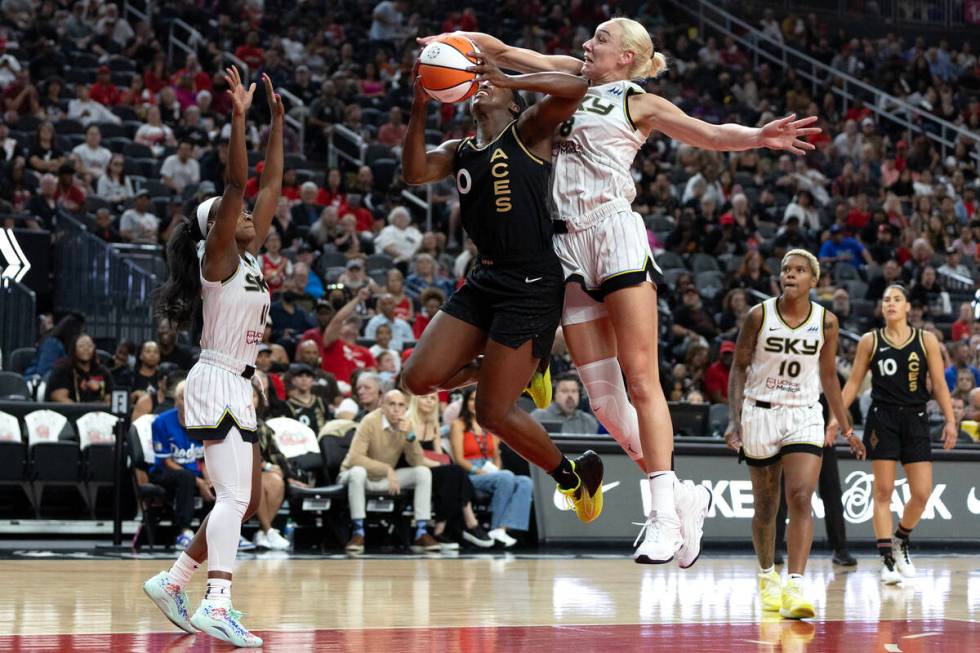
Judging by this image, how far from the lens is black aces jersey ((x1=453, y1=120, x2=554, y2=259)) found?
19.9ft

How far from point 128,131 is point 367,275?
4.05 metres

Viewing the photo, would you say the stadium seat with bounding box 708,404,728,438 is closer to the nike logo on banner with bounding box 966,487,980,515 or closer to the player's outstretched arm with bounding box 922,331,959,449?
the nike logo on banner with bounding box 966,487,980,515

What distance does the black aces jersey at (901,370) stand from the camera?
10.8 meters

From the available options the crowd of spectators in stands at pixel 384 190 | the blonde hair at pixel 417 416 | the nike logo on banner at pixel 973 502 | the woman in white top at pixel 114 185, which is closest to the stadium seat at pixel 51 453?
the crowd of spectators in stands at pixel 384 190

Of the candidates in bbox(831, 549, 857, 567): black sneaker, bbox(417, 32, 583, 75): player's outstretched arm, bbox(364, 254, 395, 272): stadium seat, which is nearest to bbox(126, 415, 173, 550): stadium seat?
bbox(364, 254, 395, 272): stadium seat

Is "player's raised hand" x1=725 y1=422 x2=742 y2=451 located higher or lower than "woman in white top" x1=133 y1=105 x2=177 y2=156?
lower

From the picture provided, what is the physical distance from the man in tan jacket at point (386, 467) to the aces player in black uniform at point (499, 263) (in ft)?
19.7

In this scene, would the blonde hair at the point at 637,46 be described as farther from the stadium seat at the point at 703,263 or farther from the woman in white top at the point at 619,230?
the stadium seat at the point at 703,263

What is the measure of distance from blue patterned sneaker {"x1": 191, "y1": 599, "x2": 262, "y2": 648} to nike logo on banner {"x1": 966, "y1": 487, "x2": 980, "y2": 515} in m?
9.77

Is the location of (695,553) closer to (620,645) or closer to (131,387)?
(620,645)

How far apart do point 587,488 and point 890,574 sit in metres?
4.53

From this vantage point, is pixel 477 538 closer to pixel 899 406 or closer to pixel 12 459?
pixel 899 406

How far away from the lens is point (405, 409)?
1245cm

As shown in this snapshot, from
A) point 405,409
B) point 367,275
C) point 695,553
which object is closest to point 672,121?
point 695,553
